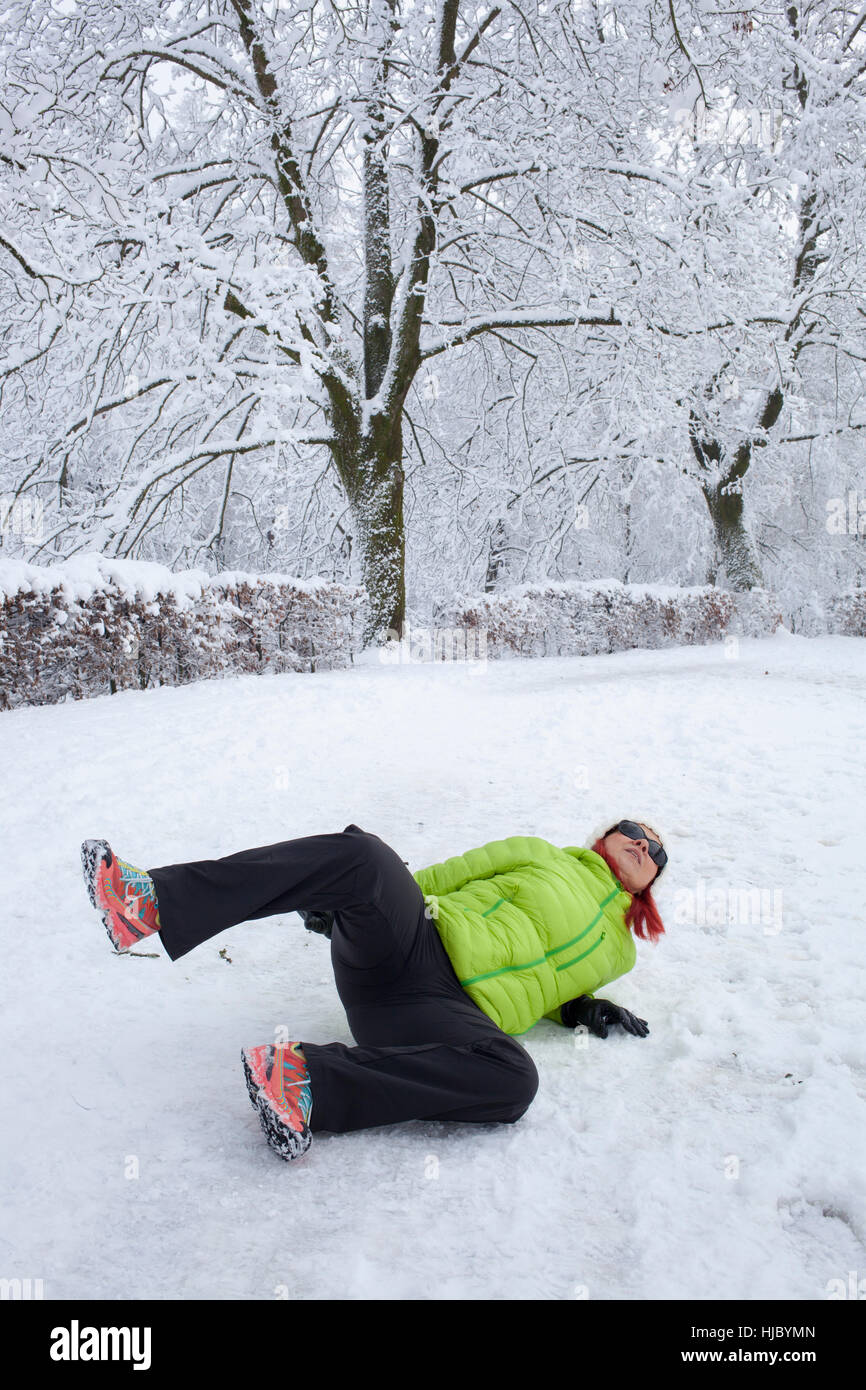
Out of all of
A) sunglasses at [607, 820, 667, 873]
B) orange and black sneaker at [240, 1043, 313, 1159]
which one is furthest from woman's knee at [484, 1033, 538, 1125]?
sunglasses at [607, 820, 667, 873]

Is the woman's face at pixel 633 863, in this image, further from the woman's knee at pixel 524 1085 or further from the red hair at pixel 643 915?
the woman's knee at pixel 524 1085

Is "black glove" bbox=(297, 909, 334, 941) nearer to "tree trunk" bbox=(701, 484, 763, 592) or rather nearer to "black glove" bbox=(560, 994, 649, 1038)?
"black glove" bbox=(560, 994, 649, 1038)

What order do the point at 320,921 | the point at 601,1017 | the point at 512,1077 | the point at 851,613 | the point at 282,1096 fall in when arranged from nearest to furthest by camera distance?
the point at 282,1096 < the point at 512,1077 < the point at 320,921 < the point at 601,1017 < the point at 851,613

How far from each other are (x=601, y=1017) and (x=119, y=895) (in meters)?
1.42

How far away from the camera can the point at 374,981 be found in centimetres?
234

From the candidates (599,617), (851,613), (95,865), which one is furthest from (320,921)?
(851,613)

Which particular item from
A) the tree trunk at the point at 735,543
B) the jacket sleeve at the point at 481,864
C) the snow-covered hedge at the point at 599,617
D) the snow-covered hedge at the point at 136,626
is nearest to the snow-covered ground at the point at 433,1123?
the jacket sleeve at the point at 481,864

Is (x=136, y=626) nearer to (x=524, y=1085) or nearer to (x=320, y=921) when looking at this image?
(x=320, y=921)

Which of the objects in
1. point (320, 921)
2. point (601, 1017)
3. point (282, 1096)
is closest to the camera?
point (282, 1096)

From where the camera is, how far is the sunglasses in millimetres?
2682

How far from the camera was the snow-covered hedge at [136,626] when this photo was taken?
6.50 m

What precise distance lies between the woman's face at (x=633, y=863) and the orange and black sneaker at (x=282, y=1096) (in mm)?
1128

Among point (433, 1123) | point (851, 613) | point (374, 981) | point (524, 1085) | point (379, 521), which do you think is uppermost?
point (379, 521)
